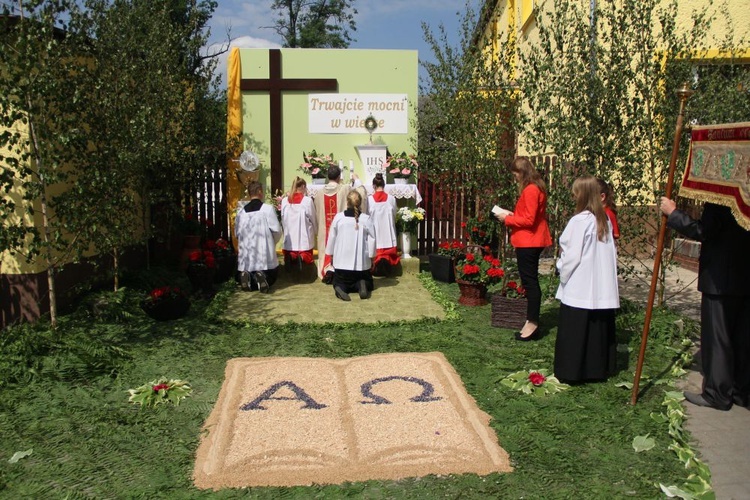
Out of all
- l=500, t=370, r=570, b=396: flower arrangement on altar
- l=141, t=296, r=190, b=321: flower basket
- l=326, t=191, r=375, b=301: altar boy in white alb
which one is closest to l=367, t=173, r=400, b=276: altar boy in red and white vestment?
l=326, t=191, r=375, b=301: altar boy in white alb

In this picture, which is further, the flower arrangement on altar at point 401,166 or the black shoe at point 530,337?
the flower arrangement on altar at point 401,166

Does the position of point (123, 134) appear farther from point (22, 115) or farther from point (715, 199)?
→ point (715, 199)

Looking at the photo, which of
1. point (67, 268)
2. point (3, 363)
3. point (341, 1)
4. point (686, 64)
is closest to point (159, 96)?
point (67, 268)

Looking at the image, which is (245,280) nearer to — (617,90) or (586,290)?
(586,290)

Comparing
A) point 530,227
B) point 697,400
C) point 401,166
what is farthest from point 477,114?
point 697,400

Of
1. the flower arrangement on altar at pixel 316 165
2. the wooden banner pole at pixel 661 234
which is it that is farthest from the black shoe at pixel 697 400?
the flower arrangement on altar at pixel 316 165

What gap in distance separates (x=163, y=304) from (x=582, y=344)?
4612 mm

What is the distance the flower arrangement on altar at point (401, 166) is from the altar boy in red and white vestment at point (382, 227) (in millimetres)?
529

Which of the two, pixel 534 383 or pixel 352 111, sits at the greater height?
pixel 352 111

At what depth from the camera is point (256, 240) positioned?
9.02 meters

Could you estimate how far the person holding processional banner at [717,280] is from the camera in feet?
15.5

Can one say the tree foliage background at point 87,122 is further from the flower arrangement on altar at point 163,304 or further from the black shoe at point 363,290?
the black shoe at point 363,290

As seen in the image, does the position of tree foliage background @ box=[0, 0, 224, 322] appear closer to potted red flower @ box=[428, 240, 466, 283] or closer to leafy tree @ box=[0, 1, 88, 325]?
leafy tree @ box=[0, 1, 88, 325]

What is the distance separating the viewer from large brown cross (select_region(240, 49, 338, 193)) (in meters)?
10.9
